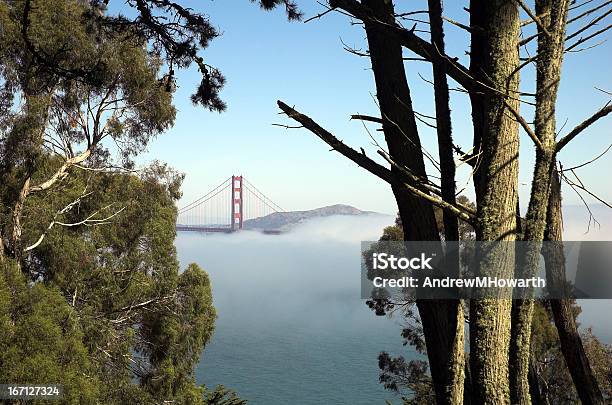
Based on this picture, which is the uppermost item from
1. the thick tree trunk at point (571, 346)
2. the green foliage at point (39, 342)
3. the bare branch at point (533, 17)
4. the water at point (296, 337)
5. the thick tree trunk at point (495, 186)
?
the bare branch at point (533, 17)

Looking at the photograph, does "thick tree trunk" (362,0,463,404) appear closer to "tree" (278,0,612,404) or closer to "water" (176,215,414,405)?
"tree" (278,0,612,404)

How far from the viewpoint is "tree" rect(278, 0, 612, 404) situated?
207cm

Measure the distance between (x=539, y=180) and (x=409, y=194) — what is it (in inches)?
16.8

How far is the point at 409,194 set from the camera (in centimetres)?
230

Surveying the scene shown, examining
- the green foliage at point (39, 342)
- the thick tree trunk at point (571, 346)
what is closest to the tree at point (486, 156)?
the thick tree trunk at point (571, 346)

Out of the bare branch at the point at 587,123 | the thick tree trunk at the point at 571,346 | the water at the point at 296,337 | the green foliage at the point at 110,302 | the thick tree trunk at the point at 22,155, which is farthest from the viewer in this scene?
the water at the point at 296,337

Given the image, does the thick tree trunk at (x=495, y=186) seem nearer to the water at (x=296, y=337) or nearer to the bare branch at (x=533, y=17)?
the bare branch at (x=533, y=17)

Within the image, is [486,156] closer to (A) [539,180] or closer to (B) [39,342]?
(A) [539,180]

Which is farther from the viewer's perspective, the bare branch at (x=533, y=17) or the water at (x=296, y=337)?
the water at (x=296, y=337)

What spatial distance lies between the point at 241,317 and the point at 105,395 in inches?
1795

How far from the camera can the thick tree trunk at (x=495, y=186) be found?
2.06 meters

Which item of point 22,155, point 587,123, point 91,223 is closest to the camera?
point 587,123

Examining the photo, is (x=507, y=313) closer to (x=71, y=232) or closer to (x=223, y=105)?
(x=223, y=105)

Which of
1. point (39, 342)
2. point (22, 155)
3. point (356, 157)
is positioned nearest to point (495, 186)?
point (356, 157)
